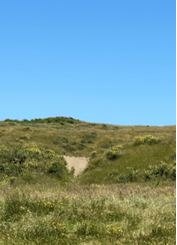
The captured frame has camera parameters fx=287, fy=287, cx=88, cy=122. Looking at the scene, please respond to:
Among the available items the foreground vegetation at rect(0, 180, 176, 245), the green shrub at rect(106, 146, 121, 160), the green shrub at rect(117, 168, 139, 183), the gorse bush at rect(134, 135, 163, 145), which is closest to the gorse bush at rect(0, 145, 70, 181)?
the green shrub at rect(117, 168, 139, 183)

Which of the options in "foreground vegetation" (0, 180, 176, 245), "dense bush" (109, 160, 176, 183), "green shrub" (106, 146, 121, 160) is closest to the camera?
"foreground vegetation" (0, 180, 176, 245)

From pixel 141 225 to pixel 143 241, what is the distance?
3.93 ft

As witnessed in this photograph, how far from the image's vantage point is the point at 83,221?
7902 millimetres

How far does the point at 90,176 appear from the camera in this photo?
1009 inches

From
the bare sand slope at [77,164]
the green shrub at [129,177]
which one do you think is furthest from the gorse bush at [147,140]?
the green shrub at [129,177]

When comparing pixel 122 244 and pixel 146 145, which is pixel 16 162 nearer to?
pixel 146 145

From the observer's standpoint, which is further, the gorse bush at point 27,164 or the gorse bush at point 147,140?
the gorse bush at point 147,140

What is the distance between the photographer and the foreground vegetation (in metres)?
6.85

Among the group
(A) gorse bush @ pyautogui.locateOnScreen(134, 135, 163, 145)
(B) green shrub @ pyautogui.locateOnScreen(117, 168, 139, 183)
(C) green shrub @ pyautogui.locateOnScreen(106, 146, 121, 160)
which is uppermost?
(A) gorse bush @ pyautogui.locateOnScreen(134, 135, 163, 145)

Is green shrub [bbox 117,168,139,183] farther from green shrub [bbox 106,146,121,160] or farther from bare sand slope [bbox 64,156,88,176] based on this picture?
bare sand slope [bbox 64,156,88,176]

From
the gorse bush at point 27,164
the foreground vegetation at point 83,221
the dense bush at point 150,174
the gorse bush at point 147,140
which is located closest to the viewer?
the foreground vegetation at point 83,221

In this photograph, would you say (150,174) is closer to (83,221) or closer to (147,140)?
(147,140)

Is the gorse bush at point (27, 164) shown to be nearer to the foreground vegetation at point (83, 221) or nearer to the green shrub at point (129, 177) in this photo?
the green shrub at point (129, 177)

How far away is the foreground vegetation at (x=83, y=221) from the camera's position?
22.5ft
